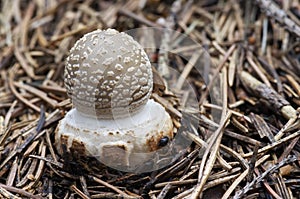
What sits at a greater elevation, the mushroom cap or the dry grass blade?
the mushroom cap

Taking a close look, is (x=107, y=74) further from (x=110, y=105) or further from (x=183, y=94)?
(x=183, y=94)

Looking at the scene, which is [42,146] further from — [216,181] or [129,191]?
[216,181]

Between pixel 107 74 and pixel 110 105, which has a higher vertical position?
pixel 107 74

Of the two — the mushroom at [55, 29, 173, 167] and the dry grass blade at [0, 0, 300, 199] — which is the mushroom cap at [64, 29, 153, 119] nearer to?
the mushroom at [55, 29, 173, 167]

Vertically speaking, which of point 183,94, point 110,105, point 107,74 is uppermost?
point 107,74

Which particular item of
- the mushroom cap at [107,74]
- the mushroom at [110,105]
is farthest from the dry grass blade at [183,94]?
the mushroom cap at [107,74]

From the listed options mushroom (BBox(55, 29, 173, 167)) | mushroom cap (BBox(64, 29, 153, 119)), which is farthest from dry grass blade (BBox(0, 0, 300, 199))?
mushroom cap (BBox(64, 29, 153, 119))

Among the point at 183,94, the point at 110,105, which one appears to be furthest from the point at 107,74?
the point at 183,94
